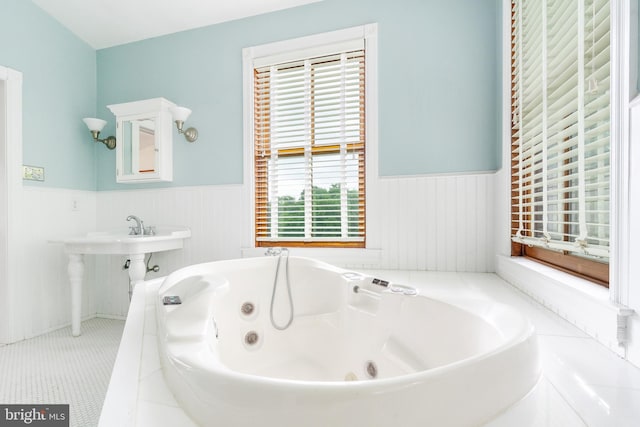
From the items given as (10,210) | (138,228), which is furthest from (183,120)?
(10,210)

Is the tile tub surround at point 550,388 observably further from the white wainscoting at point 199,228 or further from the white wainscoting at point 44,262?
the white wainscoting at point 44,262

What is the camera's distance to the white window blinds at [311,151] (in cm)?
221

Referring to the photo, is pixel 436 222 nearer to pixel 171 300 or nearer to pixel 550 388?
pixel 550 388

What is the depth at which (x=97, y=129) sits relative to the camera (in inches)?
104

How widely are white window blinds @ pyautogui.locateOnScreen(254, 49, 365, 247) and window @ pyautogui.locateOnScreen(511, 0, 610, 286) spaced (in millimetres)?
967

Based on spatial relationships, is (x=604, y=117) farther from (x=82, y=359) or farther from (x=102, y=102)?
(x=102, y=102)

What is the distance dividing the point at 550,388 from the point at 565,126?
39.4 inches

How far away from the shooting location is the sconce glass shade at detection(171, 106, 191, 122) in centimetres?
240

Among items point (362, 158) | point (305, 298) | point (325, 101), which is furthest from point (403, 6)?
point (305, 298)

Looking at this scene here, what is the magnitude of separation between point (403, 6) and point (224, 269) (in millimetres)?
2080

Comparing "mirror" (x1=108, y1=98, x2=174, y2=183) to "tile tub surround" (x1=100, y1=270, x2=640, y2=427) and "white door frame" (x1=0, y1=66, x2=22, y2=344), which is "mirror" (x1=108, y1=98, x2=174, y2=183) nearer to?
"white door frame" (x1=0, y1=66, x2=22, y2=344)

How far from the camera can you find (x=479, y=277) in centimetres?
179

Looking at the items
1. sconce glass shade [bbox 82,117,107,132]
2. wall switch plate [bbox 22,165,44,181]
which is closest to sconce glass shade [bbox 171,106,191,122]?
sconce glass shade [bbox 82,117,107,132]

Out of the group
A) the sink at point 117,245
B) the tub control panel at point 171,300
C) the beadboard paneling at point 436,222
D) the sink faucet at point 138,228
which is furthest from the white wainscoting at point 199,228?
the tub control panel at point 171,300
